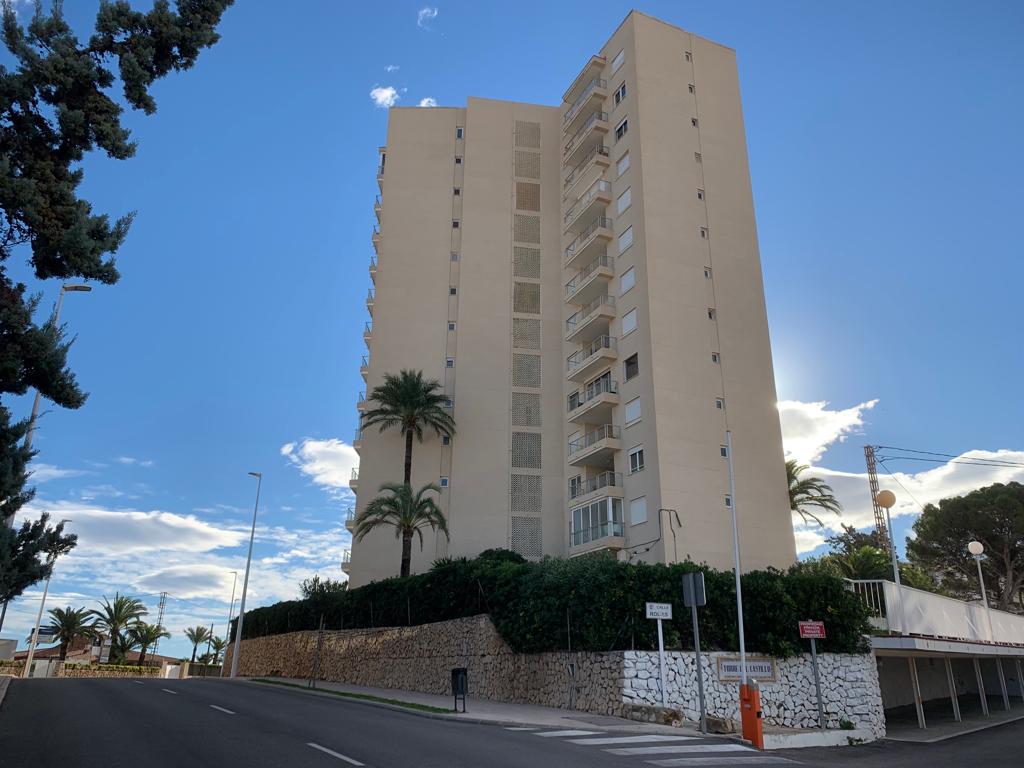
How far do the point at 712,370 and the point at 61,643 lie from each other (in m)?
60.1

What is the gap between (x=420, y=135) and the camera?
181 feet

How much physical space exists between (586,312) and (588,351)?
8.68 ft

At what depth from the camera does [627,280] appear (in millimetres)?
44531

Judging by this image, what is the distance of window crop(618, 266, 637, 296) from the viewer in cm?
4388

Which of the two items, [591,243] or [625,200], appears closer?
[625,200]

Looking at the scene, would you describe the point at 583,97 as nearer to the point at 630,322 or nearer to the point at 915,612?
the point at 630,322

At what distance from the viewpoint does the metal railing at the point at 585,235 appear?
47.8 m

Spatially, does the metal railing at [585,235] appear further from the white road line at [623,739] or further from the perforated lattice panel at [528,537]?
the white road line at [623,739]

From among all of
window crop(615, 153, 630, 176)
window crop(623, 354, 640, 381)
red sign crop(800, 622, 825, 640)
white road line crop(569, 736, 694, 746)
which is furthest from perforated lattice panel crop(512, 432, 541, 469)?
white road line crop(569, 736, 694, 746)

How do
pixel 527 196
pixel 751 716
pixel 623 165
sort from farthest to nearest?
pixel 527 196 < pixel 623 165 < pixel 751 716

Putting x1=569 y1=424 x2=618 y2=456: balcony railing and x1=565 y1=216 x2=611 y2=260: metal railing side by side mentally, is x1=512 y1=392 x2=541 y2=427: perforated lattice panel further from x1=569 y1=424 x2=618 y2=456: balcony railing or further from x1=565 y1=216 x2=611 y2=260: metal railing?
x1=565 y1=216 x2=611 y2=260: metal railing

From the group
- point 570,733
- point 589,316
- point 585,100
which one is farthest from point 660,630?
point 585,100

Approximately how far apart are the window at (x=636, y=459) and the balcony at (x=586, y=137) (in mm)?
21868

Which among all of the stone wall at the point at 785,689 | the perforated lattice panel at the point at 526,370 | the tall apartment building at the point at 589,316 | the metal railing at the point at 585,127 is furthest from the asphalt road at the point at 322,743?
the metal railing at the point at 585,127
